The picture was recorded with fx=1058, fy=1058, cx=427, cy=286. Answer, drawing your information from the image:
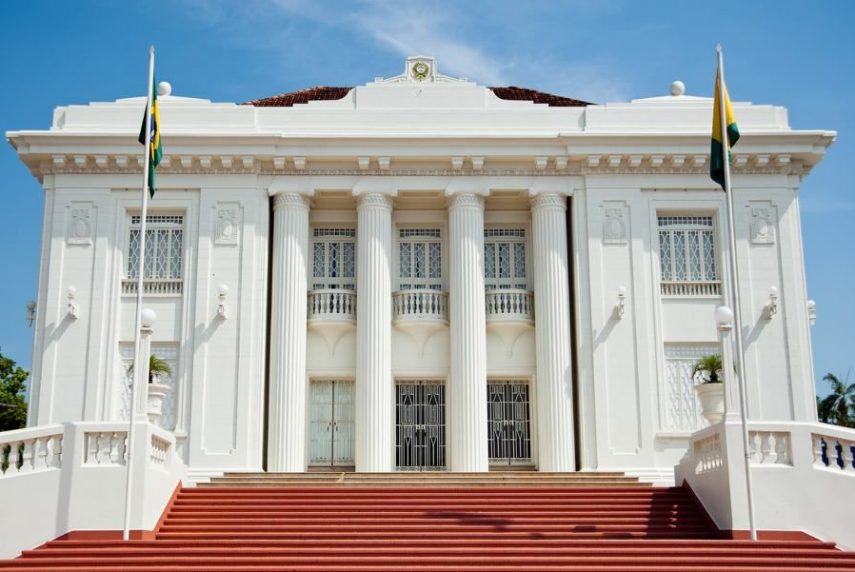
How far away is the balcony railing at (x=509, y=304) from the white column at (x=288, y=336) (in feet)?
14.8

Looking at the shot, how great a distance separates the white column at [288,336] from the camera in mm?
24250

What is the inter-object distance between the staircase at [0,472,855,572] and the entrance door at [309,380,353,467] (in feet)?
13.8

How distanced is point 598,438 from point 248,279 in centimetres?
896

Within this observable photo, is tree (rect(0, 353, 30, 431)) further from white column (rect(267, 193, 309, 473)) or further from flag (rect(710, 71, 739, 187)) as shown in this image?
flag (rect(710, 71, 739, 187))

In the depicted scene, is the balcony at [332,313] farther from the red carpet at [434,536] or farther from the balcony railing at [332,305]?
the red carpet at [434,536]

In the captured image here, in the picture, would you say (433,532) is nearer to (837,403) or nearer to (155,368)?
(155,368)

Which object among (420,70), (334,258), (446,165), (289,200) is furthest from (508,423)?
(420,70)

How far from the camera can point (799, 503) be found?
16.6 metres

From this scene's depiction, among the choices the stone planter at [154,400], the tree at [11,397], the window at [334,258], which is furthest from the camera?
the tree at [11,397]

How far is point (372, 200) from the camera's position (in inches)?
1011

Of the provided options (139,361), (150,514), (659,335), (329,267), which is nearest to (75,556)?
(150,514)

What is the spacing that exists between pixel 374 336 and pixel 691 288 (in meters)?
7.71

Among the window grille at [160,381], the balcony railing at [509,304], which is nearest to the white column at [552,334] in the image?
the balcony railing at [509,304]

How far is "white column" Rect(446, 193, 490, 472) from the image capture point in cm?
2438
